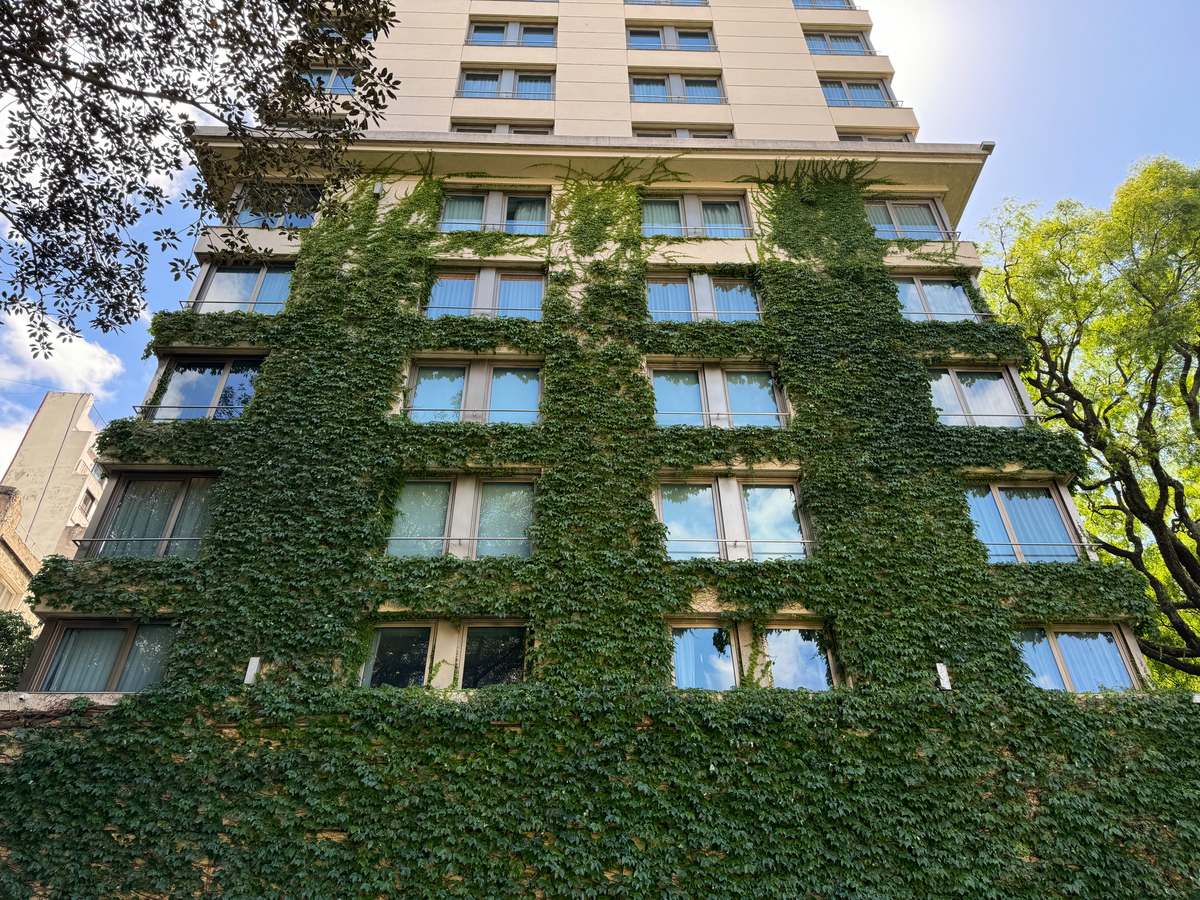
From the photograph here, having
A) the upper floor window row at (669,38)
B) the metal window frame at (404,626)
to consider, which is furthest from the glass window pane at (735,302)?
the upper floor window row at (669,38)

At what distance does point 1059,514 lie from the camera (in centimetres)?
1616

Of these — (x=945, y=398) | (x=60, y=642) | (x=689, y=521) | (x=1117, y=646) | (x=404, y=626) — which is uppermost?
(x=945, y=398)

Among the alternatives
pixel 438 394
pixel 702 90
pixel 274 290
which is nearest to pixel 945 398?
pixel 438 394

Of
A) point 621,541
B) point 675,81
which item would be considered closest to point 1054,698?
point 621,541

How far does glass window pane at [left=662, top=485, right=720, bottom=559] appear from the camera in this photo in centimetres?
1534

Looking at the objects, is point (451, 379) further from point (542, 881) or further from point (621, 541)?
point (542, 881)

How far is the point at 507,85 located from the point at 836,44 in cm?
1335

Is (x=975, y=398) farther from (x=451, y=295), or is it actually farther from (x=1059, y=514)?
(x=451, y=295)

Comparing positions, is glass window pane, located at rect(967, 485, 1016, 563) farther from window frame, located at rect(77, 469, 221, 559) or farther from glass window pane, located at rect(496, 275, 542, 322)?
window frame, located at rect(77, 469, 221, 559)

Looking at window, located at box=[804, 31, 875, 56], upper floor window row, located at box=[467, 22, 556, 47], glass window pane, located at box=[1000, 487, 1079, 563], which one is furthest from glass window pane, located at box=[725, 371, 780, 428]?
upper floor window row, located at box=[467, 22, 556, 47]

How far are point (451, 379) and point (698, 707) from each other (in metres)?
10.4

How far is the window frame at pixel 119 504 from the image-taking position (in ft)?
49.2

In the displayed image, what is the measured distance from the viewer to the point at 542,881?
11203mm

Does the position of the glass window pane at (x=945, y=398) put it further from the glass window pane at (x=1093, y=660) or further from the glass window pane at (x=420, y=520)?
the glass window pane at (x=420, y=520)
